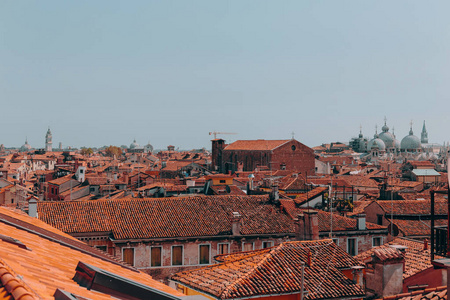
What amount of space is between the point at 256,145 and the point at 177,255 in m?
52.9

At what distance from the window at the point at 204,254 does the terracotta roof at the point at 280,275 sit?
20.9 ft

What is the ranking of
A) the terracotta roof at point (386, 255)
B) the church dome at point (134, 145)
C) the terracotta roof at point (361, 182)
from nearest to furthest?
the terracotta roof at point (386, 255), the terracotta roof at point (361, 182), the church dome at point (134, 145)

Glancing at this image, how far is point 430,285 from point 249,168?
58535mm

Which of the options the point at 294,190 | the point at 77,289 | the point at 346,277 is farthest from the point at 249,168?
the point at 77,289

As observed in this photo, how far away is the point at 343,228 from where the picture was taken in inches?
799

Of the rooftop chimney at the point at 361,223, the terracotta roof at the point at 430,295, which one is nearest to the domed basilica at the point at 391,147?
the rooftop chimney at the point at 361,223

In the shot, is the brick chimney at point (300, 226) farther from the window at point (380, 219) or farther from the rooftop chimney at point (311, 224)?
the window at point (380, 219)

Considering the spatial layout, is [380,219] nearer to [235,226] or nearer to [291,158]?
[235,226]

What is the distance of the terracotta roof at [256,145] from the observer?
223 feet

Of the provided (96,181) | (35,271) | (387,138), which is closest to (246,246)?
(35,271)

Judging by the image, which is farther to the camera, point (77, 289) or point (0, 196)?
point (0, 196)

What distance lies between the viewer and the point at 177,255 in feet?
60.7

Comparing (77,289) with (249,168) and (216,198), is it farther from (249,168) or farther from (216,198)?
Result: (249,168)

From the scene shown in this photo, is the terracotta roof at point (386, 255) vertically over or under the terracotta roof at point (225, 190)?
over
